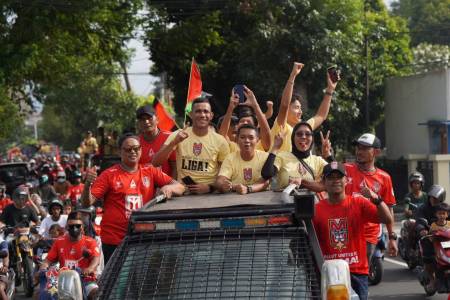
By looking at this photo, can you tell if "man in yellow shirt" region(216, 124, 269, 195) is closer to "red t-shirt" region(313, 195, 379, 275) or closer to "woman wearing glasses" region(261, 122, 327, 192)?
"woman wearing glasses" region(261, 122, 327, 192)

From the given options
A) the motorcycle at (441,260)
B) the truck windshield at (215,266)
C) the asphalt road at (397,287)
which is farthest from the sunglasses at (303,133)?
the asphalt road at (397,287)

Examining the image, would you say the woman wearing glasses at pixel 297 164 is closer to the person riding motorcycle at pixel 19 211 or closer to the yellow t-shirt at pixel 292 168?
the yellow t-shirt at pixel 292 168

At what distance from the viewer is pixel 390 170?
3177cm

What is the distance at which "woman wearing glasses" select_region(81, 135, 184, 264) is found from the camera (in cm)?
776

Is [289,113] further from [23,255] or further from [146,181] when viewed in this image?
[23,255]

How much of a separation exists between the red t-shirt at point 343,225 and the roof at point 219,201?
38 cm

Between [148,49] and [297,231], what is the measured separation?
26489 mm

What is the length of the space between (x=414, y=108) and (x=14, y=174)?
13.7m

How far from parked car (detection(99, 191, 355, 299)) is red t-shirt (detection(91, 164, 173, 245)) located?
1649 millimetres

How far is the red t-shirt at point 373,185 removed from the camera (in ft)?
27.5

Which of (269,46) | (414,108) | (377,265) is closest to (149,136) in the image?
(377,265)

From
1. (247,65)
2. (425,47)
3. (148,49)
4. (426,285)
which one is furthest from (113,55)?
(425,47)

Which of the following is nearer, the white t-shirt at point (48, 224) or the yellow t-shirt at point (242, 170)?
the yellow t-shirt at point (242, 170)

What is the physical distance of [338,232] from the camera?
6852mm
